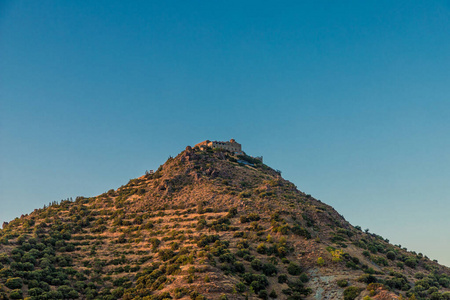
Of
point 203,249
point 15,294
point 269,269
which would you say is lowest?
point 15,294

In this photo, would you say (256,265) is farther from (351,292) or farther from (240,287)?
(351,292)

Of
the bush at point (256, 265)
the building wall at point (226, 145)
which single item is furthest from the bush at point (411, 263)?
the building wall at point (226, 145)

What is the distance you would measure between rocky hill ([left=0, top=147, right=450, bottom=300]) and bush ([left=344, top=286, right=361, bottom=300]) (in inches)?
5.9

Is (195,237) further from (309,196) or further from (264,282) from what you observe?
(309,196)

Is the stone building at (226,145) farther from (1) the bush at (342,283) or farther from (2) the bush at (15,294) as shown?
(2) the bush at (15,294)

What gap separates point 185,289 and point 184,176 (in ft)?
163

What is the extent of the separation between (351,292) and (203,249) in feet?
82.3

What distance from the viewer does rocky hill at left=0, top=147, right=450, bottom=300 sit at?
183 ft

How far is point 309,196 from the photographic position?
324ft

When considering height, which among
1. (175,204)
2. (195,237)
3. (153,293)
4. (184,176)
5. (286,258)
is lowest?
(153,293)

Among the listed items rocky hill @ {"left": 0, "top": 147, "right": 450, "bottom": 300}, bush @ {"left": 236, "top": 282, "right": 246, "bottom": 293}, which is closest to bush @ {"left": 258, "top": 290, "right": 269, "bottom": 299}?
rocky hill @ {"left": 0, "top": 147, "right": 450, "bottom": 300}

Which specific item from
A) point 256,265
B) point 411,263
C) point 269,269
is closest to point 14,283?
point 256,265

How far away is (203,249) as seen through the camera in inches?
2589

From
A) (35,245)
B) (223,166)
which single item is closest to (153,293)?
(35,245)
